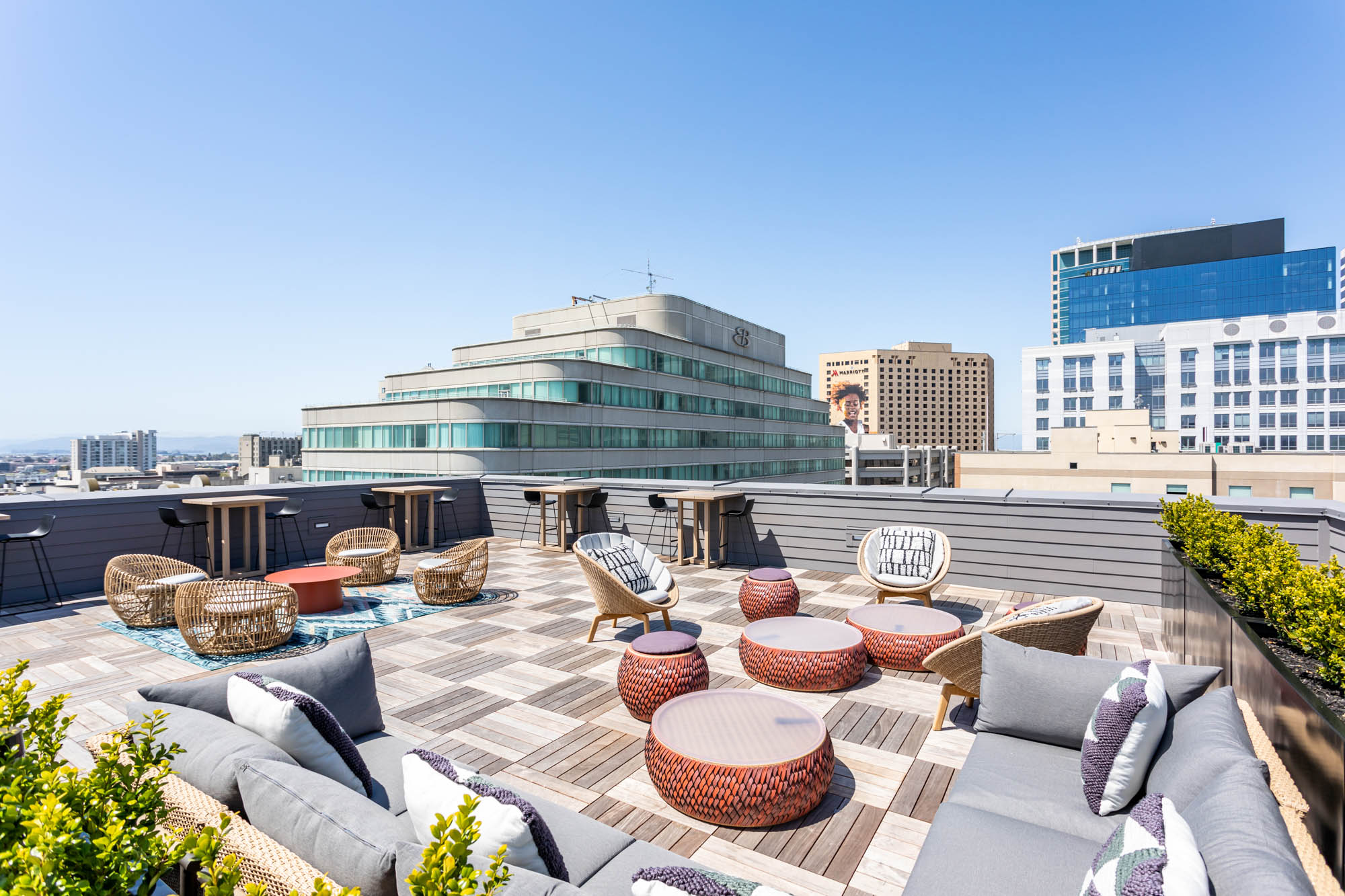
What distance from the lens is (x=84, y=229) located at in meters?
17.1

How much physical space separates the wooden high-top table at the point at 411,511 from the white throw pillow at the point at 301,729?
24.2 ft

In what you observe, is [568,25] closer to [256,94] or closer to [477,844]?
[256,94]

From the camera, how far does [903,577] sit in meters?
5.82

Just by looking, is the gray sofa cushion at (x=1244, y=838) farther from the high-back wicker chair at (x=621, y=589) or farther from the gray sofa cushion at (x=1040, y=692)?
the high-back wicker chair at (x=621, y=589)

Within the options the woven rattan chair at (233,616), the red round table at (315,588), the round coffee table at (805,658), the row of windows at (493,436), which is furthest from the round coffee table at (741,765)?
the row of windows at (493,436)

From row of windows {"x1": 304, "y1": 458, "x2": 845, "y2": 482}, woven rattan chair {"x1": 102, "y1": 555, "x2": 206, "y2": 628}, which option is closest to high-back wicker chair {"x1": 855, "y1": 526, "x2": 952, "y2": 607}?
woven rattan chair {"x1": 102, "y1": 555, "x2": 206, "y2": 628}

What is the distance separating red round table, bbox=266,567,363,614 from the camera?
601 cm

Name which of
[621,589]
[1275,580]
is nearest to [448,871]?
[1275,580]

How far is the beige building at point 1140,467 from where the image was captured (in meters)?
34.3

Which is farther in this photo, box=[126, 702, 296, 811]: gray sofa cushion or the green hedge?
the green hedge

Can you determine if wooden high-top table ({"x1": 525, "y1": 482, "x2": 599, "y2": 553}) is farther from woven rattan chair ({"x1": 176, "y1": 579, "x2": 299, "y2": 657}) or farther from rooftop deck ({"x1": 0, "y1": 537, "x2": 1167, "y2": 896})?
woven rattan chair ({"x1": 176, "y1": 579, "x2": 299, "y2": 657})

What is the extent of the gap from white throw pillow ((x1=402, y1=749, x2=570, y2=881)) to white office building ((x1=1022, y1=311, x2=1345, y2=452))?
5584cm

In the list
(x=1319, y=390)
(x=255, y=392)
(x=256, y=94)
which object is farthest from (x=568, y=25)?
(x=1319, y=390)

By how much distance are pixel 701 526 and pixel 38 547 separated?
733 cm
